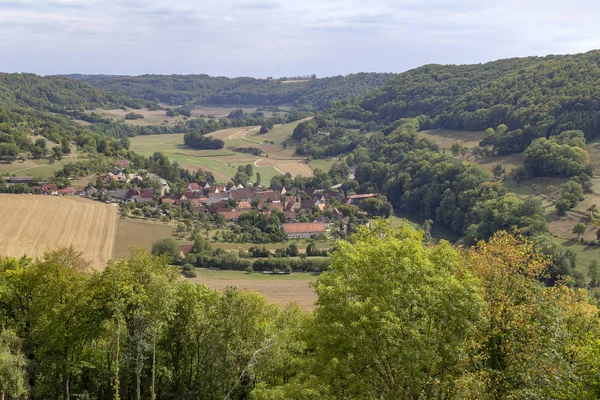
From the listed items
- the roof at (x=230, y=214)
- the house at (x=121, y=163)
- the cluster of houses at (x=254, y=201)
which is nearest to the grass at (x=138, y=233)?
the roof at (x=230, y=214)

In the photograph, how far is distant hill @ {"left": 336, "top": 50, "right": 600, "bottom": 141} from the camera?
319 feet

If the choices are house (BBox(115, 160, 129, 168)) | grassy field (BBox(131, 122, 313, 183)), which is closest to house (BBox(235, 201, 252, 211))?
grassy field (BBox(131, 122, 313, 183))

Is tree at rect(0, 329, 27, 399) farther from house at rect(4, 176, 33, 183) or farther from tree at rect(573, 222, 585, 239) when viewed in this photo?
house at rect(4, 176, 33, 183)

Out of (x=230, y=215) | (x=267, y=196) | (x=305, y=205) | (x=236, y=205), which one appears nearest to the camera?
(x=230, y=215)

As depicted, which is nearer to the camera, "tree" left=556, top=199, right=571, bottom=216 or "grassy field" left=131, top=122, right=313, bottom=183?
"tree" left=556, top=199, right=571, bottom=216

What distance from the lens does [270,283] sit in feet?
175

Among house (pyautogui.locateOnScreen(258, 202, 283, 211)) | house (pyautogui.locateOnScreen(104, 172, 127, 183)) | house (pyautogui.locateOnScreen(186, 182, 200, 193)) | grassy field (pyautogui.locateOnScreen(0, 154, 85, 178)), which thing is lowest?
house (pyautogui.locateOnScreen(258, 202, 283, 211))

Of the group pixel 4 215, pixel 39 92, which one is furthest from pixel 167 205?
pixel 39 92

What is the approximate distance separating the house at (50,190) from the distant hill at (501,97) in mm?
85574

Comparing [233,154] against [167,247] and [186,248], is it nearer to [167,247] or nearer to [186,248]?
[186,248]

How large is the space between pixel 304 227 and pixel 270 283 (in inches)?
824

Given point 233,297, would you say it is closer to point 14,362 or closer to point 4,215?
point 14,362

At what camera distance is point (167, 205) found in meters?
78.6

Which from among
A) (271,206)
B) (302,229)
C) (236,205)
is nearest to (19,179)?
(236,205)
